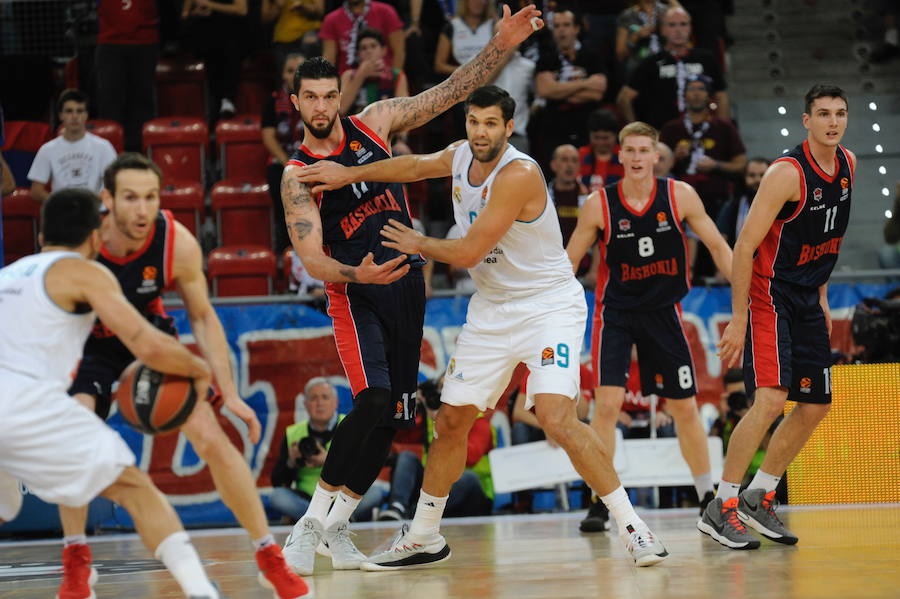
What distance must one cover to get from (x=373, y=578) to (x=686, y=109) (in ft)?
22.4

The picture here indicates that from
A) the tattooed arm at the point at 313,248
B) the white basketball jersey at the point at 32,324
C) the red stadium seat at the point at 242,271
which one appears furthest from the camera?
the red stadium seat at the point at 242,271

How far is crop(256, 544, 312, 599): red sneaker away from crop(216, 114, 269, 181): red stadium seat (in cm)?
789

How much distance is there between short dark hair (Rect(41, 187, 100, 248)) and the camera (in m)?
4.41

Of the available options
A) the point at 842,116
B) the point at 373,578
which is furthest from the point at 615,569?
the point at 842,116

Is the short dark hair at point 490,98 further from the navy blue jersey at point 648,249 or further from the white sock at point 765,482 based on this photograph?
the white sock at point 765,482

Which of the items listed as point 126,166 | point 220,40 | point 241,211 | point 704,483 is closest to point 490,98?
point 126,166

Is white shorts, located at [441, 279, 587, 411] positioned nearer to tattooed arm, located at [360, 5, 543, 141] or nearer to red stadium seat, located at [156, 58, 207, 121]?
tattooed arm, located at [360, 5, 543, 141]

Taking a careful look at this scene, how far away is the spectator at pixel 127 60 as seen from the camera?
39.0 ft

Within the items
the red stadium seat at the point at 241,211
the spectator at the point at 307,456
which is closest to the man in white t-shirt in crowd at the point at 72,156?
the red stadium seat at the point at 241,211

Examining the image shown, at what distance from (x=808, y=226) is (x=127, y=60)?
7862 mm

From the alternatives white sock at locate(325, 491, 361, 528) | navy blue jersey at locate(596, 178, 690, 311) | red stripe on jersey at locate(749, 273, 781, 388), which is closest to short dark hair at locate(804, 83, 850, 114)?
red stripe on jersey at locate(749, 273, 781, 388)

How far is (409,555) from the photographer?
236 inches

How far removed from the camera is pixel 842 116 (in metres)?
6.43

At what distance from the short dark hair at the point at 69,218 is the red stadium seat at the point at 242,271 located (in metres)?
6.37
